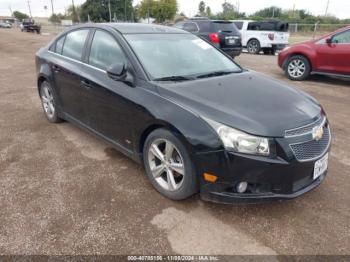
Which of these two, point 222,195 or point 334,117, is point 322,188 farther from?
point 334,117

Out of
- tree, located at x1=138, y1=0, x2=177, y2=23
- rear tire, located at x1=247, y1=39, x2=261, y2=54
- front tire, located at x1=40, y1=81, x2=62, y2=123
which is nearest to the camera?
front tire, located at x1=40, y1=81, x2=62, y2=123

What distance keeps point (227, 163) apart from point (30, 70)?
9.41m

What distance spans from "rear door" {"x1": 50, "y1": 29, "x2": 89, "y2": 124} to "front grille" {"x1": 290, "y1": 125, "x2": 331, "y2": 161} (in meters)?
2.56

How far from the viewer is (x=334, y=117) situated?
17.0 ft

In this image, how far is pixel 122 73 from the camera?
9.61ft

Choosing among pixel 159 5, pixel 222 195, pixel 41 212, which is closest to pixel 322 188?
pixel 222 195

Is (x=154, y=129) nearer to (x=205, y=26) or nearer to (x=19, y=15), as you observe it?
(x=205, y=26)

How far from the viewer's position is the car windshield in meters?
3.06

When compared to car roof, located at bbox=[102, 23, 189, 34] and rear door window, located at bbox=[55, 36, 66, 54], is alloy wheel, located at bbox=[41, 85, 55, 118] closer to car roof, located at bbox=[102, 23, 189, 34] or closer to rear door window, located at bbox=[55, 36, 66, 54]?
rear door window, located at bbox=[55, 36, 66, 54]

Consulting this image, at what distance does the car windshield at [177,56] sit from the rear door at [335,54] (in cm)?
486

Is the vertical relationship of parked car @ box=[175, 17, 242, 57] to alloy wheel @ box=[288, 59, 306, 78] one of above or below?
above

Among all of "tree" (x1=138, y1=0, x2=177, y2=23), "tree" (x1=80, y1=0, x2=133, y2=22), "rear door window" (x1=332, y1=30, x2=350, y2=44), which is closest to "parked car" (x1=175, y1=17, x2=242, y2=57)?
"rear door window" (x1=332, y1=30, x2=350, y2=44)

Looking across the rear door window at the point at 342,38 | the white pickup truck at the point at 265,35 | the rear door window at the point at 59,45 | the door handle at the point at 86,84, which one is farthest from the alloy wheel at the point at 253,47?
the door handle at the point at 86,84

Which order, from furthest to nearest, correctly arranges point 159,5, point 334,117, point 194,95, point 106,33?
point 159,5 < point 334,117 < point 106,33 < point 194,95
